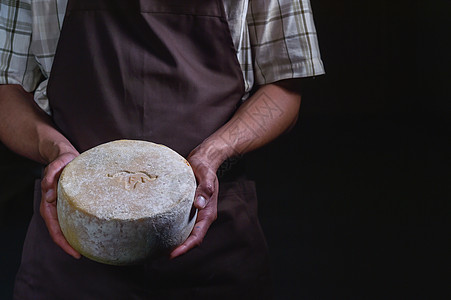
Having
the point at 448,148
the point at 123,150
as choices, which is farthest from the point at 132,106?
the point at 448,148

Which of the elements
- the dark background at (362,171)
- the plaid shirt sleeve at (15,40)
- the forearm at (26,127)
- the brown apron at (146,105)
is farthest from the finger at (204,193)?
the dark background at (362,171)

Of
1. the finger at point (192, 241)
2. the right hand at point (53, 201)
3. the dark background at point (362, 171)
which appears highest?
the right hand at point (53, 201)

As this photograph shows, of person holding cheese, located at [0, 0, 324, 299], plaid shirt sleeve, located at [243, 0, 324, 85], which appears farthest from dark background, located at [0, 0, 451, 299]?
plaid shirt sleeve, located at [243, 0, 324, 85]

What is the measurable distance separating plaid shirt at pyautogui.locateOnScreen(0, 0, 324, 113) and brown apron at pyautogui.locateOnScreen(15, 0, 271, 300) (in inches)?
1.2

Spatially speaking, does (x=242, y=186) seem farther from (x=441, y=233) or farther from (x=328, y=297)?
(x=441, y=233)

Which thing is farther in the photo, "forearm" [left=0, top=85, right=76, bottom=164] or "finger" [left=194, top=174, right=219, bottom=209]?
"forearm" [left=0, top=85, right=76, bottom=164]

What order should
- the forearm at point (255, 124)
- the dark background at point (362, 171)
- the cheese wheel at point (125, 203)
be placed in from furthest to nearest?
the dark background at point (362, 171)
the forearm at point (255, 124)
the cheese wheel at point (125, 203)

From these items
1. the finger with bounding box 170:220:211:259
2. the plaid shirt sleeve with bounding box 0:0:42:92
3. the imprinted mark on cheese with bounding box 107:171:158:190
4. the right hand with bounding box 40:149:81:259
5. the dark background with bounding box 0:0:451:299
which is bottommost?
the dark background with bounding box 0:0:451:299

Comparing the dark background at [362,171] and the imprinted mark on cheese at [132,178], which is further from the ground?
the imprinted mark on cheese at [132,178]

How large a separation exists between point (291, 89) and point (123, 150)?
37 centimetres

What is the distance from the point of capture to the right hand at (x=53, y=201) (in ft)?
2.62

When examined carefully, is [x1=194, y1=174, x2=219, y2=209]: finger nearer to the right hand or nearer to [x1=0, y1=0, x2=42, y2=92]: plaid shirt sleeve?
the right hand

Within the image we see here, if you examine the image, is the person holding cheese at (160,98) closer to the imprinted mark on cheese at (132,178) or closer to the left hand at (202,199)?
the left hand at (202,199)

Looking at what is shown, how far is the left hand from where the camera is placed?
2.64 ft
